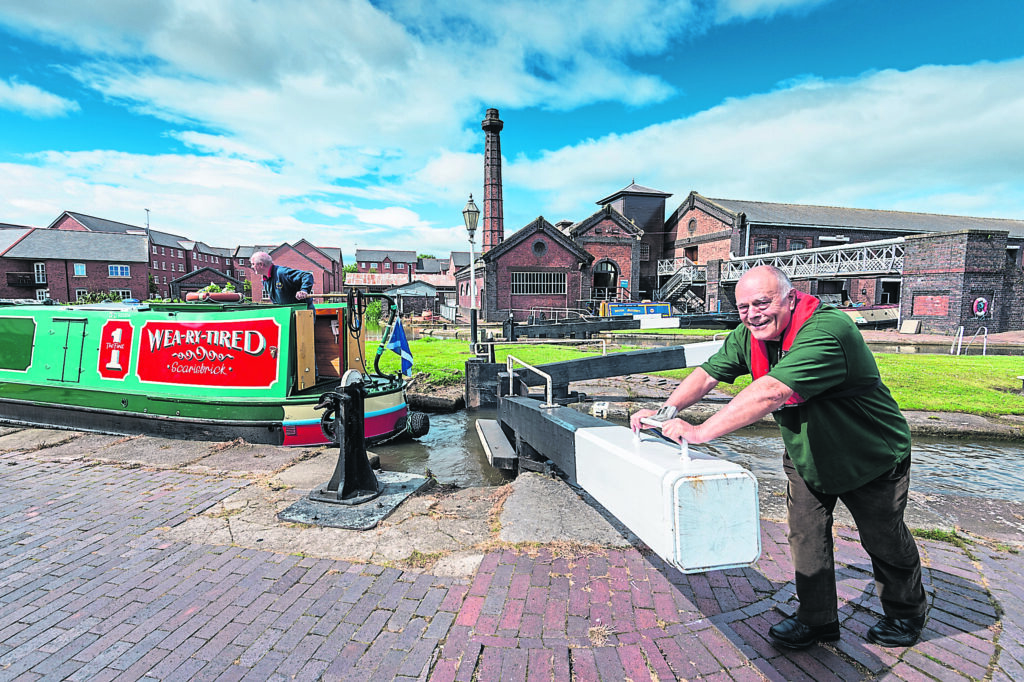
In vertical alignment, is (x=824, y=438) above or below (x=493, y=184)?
below

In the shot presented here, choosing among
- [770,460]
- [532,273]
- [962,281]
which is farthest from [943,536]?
[532,273]

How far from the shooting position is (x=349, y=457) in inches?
161

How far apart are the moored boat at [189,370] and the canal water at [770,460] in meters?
0.53

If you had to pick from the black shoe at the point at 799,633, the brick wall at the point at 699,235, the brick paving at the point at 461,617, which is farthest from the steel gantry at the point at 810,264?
the black shoe at the point at 799,633

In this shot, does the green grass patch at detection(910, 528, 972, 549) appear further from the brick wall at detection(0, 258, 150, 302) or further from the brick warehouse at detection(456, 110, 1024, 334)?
the brick wall at detection(0, 258, 150, 302)

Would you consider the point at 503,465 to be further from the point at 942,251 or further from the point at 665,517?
the point at 942,251

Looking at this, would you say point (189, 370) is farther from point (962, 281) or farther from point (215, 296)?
point (962, 281)

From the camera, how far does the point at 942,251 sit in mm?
19547

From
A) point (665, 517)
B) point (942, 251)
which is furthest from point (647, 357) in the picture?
point (942, 251)

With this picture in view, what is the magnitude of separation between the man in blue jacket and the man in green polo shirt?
5519 millimetres

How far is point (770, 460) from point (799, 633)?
4.71 m

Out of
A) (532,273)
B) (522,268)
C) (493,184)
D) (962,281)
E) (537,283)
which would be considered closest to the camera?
(962,281)

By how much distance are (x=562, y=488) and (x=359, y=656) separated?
2334 mm

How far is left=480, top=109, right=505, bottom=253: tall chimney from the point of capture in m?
33.3
